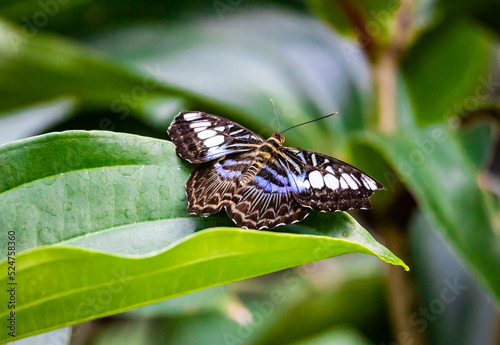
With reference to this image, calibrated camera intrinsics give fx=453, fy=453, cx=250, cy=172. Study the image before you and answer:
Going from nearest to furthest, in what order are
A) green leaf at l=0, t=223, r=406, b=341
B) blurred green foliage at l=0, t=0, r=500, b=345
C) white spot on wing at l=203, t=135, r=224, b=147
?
green leaf at l=0, t=223, r=406, b=341 < white spot on wing at l=203, t=135, r=224, b=147 < blurred green foliage at l=0, t=0, r=500, b=345

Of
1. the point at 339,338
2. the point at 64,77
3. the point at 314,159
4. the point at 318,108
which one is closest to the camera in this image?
the point at 314,159

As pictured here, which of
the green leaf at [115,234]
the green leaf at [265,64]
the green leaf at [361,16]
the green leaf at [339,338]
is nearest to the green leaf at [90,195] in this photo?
the green leaf at [115,234]

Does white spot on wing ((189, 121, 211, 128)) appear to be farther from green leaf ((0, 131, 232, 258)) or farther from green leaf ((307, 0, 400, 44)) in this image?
green leaf ((307, 0, 400, 44))

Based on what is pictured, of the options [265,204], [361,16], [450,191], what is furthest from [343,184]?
[361,16]

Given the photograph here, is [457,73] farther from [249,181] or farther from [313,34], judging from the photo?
[249,181]

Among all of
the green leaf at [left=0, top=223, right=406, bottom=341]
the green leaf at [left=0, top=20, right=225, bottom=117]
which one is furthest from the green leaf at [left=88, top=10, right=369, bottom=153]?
the green leaf at [left=0, top=223, right=406, bottom=341]

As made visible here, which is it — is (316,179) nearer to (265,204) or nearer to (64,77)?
(265,204)

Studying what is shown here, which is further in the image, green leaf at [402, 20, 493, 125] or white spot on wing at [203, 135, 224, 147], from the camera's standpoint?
green leaf at [402, 20, 493, 125]

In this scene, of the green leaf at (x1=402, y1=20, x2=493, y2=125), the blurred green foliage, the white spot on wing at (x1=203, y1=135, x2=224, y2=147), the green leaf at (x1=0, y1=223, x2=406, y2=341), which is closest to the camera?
the green leaf at (x1=0, y1=223, x2=406, y2=341)
